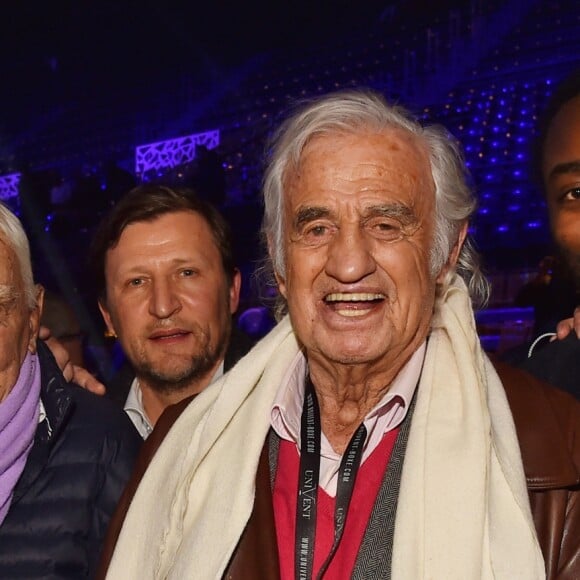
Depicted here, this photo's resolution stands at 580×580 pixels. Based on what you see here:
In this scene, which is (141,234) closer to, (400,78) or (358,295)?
(358,295)

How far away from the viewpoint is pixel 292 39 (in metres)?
5.46

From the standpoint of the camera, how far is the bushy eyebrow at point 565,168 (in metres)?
2.65

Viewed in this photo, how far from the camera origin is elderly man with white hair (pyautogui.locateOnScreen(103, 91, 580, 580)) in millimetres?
1625

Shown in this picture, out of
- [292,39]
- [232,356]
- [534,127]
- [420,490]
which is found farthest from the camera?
[292,39]

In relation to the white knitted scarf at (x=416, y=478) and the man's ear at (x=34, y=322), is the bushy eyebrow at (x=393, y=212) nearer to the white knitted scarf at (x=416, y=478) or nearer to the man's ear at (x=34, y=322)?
the white knitted scarf at (x=416, y=478)

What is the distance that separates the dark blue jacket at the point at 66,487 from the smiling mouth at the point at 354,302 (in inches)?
29.1

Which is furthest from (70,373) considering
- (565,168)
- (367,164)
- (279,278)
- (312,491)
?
(565,168)

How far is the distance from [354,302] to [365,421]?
0.27m

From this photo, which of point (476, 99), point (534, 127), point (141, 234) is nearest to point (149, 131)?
point (476, 99)

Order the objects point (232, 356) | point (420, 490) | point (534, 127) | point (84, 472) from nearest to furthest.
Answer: point (420, 490)
point (84, 472)
point (232, 356)
point (534, 127)

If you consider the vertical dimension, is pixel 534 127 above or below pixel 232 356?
above

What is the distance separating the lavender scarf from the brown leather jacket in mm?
639

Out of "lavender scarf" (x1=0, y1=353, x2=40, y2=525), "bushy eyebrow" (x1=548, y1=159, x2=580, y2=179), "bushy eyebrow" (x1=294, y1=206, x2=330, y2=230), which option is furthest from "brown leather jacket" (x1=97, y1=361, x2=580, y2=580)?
"bushy eyebrow" (x1=548, y1=159, x2=580, y2=179)

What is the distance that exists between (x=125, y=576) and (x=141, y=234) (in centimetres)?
124
